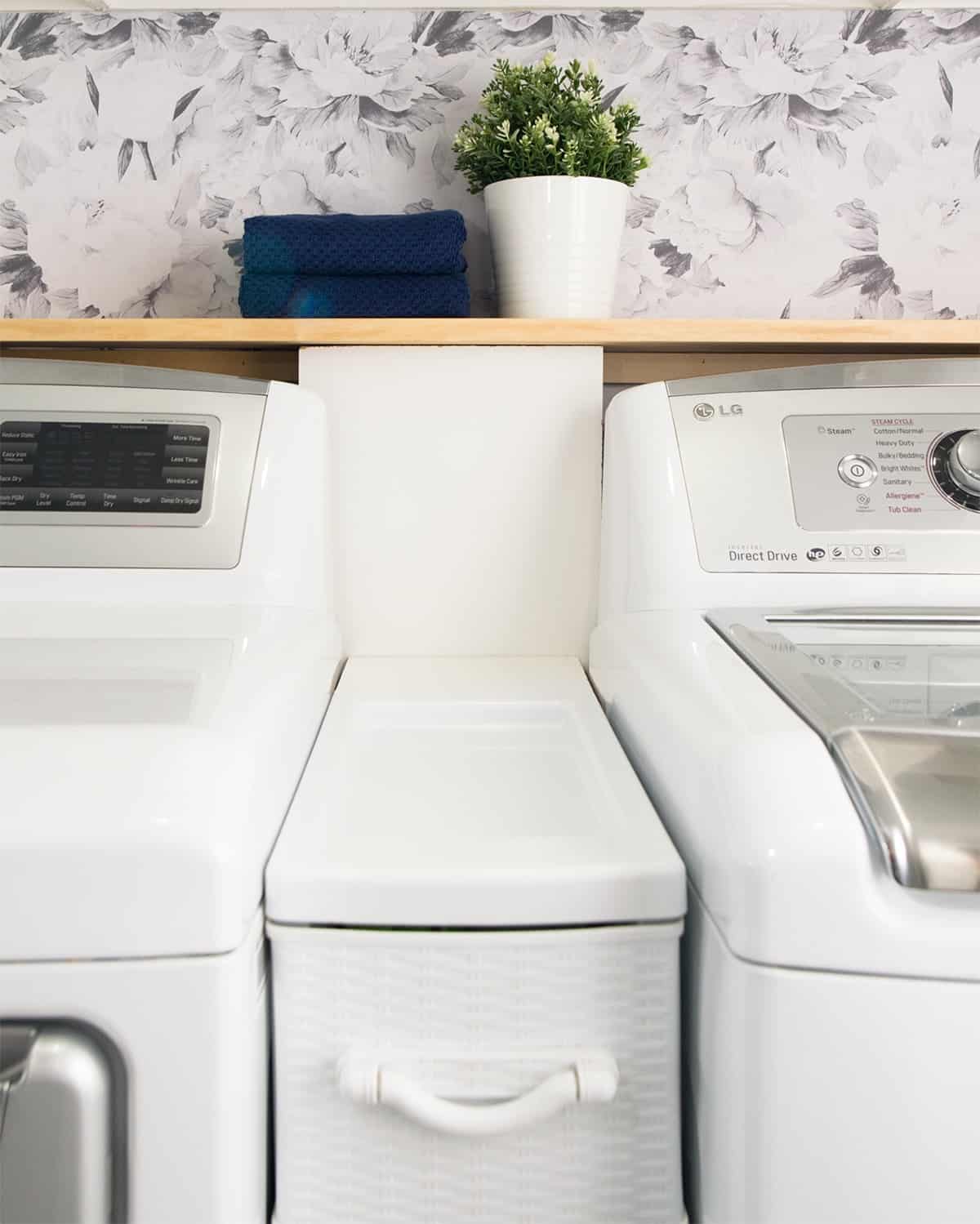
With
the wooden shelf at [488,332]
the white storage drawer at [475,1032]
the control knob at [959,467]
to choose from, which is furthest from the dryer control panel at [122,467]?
the control knob at [959,467]

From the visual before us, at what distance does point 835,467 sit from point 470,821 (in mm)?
593

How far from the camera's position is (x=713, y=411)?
110cm

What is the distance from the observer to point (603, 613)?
120 centimetres

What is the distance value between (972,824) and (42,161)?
4.83 ft

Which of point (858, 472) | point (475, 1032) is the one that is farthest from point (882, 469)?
point (475, 1032)

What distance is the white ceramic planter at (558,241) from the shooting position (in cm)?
120

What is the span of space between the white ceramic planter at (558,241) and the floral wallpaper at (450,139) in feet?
0.61

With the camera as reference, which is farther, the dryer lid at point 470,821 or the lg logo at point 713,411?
the lg logo at point 713,411

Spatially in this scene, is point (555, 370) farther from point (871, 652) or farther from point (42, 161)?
point (42, 161)

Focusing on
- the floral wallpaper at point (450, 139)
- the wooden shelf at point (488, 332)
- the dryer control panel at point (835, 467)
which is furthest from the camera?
the floral wallpaper at point (450, 139)

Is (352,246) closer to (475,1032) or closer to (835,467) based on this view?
(835,467)

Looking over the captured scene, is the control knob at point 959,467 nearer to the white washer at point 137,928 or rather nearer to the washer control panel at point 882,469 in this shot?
the washer control panel at point 882,469

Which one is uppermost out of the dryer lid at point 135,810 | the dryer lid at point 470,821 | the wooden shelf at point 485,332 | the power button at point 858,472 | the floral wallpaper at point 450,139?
the floral wallpaper at point 450,139

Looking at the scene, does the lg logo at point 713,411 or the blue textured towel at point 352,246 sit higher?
the blue textured towel at point 352,246
